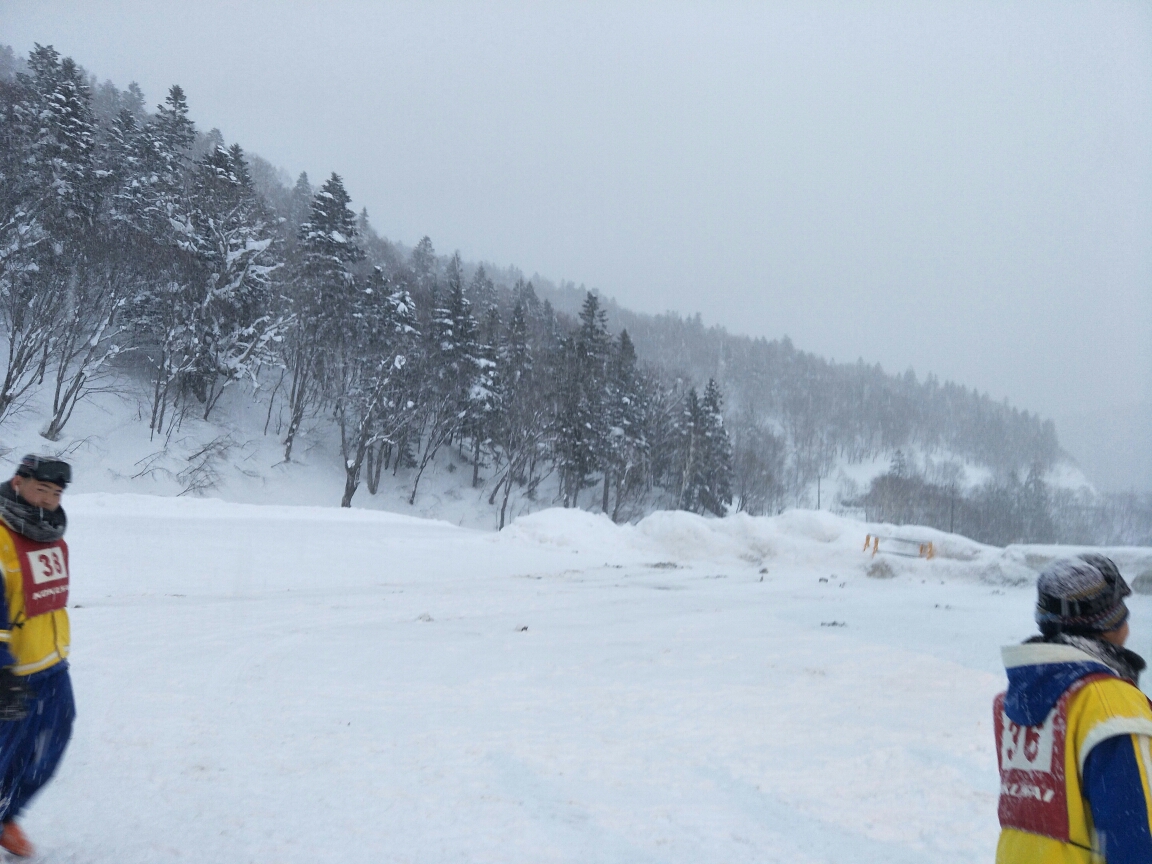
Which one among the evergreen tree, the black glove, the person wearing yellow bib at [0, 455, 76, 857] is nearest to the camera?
the black glove

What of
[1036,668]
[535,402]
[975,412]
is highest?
[975,412]

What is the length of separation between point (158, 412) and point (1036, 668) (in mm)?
38930

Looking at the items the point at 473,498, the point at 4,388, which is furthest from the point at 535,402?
the point at 4,388

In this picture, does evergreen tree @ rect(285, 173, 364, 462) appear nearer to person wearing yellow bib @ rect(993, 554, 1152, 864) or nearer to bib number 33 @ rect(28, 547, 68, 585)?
bib number 33 @ rect(28, 547, 68, 585)

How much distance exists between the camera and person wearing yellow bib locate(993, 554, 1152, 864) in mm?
1558

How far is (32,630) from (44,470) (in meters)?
0.76

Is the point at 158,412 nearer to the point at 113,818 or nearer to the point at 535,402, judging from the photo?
the point at 535,402

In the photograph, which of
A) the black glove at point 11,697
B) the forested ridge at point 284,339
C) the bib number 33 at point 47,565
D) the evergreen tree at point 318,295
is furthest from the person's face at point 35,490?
the evergreen tree at point 318,295

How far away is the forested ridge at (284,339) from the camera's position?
27.5 meters

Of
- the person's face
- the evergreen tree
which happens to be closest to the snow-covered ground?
the person's face

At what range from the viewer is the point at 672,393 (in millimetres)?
55719

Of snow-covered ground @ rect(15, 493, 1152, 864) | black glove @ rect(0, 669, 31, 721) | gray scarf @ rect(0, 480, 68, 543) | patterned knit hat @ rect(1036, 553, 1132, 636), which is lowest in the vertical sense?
snow-covered ground @ rect(15, 493, 1152, 864)

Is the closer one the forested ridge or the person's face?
the person's face

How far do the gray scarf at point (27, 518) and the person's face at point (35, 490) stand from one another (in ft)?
0.06
